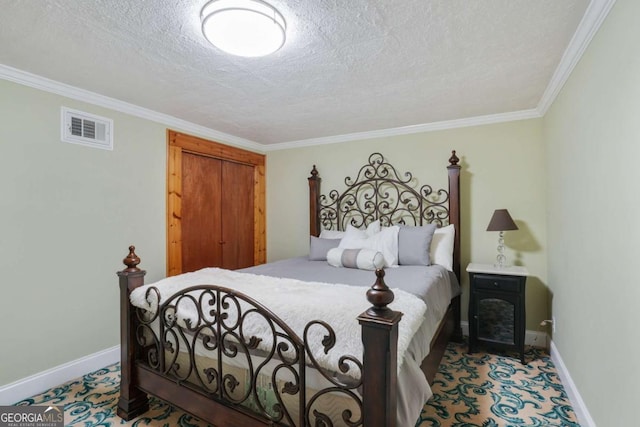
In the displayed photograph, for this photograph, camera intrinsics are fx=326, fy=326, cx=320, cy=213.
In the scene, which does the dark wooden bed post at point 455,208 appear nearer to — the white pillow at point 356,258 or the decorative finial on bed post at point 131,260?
the white pillow at point 356,258

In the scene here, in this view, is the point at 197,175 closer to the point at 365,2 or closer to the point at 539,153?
the point at 365,2

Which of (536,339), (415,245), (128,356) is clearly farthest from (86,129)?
(536,339)

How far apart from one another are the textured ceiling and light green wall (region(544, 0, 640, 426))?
0.33 metres

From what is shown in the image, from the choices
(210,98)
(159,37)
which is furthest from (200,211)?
(159,37)

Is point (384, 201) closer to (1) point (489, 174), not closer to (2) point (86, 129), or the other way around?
(1) point (489, 174)

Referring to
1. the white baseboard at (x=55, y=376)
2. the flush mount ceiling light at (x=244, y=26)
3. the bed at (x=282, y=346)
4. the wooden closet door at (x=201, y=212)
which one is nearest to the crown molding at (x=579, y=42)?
the flush mount ceiling light at (x=244, y=26)

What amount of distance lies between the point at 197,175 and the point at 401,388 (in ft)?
10.3

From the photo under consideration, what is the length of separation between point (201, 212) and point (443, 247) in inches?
105

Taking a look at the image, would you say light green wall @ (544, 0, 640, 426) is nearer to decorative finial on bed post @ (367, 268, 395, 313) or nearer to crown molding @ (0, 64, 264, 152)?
decorative finial on bed post @ (367, 268, 395, 313)

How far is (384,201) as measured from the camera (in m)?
3.90

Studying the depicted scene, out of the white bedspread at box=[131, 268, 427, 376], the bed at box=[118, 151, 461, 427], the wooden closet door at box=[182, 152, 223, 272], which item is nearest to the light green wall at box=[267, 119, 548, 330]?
the bed at box=[118, 151, 461, 427]

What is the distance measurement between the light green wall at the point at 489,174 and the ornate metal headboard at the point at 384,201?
0.12 m

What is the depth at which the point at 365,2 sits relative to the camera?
1.56 metres

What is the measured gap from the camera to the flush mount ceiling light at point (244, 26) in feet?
5.06
